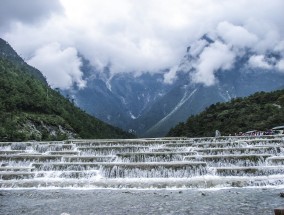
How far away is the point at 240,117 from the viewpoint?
100750mm

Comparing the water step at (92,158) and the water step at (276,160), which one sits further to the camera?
the water step at (92,158)

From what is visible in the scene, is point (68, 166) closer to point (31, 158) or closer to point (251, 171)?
point (31, 158)

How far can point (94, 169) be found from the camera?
3912 centimetres

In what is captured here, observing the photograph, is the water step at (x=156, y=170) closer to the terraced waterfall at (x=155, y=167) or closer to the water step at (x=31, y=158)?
the terraced waterfall at (x=155, y=167)

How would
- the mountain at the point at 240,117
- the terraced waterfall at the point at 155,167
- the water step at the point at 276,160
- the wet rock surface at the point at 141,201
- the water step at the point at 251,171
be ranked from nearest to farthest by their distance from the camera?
the wet rock surface at the point at 141,201 < the terraced waterfall at the point at 155,167 < the water step at the point at 251,171 < the water step at the point at 276,160 < the mountain at the point at 240,117

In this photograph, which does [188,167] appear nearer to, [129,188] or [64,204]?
[129,188]

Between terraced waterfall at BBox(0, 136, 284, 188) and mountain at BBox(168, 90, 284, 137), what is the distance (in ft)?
142

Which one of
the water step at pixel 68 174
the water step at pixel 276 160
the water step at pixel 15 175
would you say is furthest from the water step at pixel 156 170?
the water step at pixel 15 175

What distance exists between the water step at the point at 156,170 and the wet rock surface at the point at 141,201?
548cm

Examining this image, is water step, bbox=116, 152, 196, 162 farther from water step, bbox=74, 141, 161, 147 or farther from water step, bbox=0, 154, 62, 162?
water step, bbox=74, 141, 161, 147

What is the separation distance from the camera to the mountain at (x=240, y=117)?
296ft

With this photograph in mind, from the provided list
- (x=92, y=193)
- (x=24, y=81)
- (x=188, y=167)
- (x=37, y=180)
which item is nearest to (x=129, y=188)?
(x=92, y=193)

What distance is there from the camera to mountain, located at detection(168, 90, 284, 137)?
296 ft

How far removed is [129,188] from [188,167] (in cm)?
→ 639
